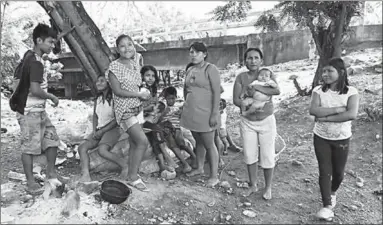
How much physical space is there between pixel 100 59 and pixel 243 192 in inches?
102

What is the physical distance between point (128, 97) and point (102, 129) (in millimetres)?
568

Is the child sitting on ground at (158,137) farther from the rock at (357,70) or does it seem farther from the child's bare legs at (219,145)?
the rock at (357,70)

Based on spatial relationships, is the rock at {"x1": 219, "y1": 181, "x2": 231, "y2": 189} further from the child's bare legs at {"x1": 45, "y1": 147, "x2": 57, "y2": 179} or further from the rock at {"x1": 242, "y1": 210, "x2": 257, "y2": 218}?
the child's bare legs at {"x1": 45, "y1": 147, "x2": 57, "y2": 179}

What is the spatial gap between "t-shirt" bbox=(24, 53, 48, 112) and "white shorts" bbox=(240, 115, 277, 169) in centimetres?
208

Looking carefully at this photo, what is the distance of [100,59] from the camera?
505 centimetres

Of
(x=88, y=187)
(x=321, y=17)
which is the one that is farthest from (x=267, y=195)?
(x=321, y=17)

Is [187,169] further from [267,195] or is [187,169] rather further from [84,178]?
[84,178]

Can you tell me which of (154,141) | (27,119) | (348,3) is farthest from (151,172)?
(348,3)

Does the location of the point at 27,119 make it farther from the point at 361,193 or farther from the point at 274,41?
the point at 274,41

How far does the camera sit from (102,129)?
13.5 ft

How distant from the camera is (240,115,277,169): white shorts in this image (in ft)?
13.0

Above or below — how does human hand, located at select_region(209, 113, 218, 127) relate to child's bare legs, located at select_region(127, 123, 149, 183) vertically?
above

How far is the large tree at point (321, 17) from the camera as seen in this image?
6.59 m

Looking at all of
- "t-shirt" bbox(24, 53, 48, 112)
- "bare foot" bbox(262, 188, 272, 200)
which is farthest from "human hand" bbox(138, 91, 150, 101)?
"bare foot" bbox(262, 188, 272, 200)
